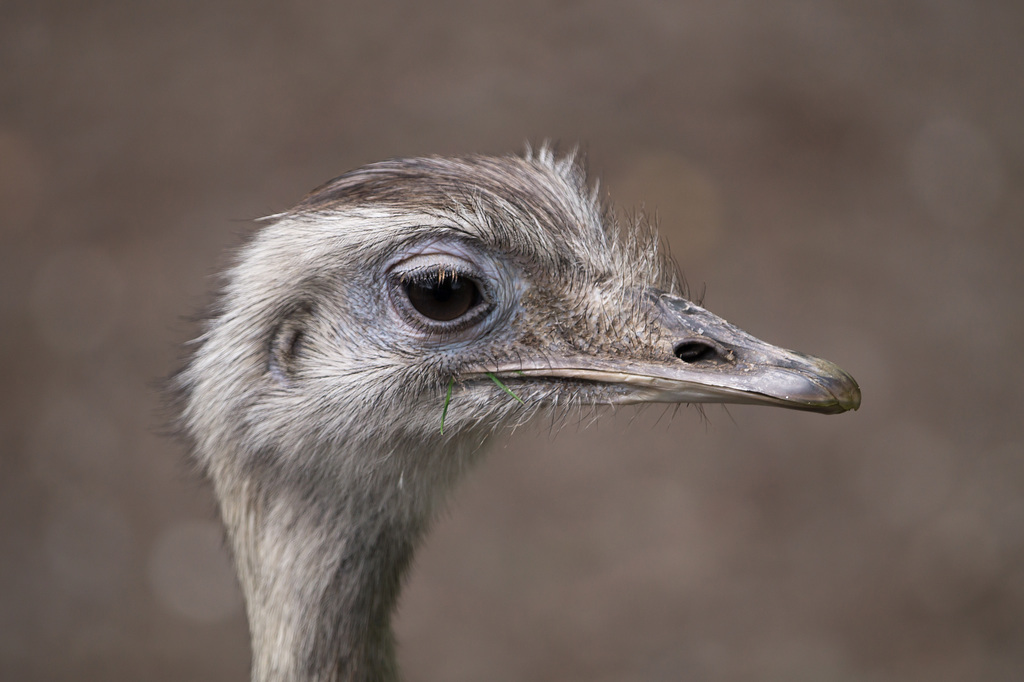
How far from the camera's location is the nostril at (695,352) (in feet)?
4.88

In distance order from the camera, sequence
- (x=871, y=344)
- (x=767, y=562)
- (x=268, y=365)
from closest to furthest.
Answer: (x=268, y=365), (x=767, y=562), (x=871, y=344)

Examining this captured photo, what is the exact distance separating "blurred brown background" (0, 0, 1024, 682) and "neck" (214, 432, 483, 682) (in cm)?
150

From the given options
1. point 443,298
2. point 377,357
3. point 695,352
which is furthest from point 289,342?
point 695,352

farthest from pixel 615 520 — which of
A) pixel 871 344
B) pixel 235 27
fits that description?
pixel 235 27

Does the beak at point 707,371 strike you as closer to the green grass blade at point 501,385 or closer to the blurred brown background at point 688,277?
the green grass blade at point 501,385

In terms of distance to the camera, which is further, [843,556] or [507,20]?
[507,20]

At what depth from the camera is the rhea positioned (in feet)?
5.07

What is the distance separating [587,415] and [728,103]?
3.36 m

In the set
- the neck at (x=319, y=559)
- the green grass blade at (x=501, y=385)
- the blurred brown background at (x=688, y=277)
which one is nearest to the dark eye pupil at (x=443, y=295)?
the green grass blade at (x=501, y=385)

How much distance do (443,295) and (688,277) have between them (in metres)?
2.76

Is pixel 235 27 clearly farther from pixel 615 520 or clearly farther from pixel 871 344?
pixel 871 344

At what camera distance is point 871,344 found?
413 cm

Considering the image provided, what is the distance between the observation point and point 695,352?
58.9 inches

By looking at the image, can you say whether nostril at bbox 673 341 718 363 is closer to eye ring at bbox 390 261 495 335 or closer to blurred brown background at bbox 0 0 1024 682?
eye ring at bbox 390 261 495 335
